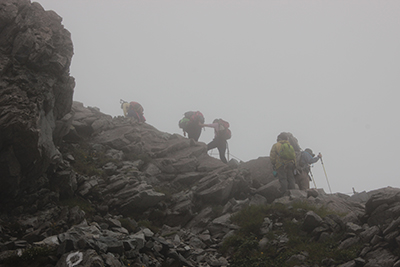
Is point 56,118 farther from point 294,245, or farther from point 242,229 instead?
point 294,245

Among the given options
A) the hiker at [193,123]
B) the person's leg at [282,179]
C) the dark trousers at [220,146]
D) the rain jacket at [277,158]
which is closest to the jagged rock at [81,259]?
the person's leg at [282,179]

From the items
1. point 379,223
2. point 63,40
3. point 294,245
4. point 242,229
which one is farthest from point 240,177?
point 63,40

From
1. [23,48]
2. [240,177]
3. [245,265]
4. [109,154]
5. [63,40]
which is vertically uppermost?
[63,40]

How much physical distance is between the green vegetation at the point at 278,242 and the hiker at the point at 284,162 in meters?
2.84

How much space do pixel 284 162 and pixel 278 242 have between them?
6.36m

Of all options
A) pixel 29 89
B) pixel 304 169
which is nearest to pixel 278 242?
pixel 304 169

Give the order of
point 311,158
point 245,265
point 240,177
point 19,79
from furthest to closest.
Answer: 1. point 311,158
2. point 240,177
3. point 19,79
4. point 245,265

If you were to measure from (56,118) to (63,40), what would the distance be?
4.16m

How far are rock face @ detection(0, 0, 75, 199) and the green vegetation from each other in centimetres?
926

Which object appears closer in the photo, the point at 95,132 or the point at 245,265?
the point at 245,265

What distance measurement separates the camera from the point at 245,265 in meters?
11.5

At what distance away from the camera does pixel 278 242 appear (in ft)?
40.3

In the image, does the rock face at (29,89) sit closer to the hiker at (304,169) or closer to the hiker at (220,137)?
the hiker at (220,137)

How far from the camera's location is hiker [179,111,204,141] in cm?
2500
